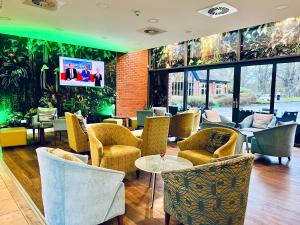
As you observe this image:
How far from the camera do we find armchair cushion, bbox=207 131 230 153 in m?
3.16

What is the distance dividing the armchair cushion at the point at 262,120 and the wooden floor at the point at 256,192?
4.31ft

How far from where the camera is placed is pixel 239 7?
3844 millimetres

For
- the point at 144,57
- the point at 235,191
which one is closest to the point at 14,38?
the point at 144,57

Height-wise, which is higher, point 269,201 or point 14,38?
point 14,38

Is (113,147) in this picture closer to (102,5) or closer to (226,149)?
(226,149)

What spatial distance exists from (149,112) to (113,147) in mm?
4099

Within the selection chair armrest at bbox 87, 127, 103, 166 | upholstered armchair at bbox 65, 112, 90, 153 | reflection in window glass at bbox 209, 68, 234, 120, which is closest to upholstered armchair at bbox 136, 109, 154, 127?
reflection in window glass at bbox 209, 68, 234, 120

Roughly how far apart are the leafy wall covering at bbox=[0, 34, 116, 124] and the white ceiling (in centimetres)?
147

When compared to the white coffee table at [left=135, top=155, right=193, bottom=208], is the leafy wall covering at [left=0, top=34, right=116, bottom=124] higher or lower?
higher

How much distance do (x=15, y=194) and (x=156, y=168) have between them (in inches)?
74.3

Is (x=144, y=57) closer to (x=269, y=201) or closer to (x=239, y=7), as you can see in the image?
(x=239, y=7)

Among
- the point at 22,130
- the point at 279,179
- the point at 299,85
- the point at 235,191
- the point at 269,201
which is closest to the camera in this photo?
the point at 235,191

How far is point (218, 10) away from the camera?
13.1 feet

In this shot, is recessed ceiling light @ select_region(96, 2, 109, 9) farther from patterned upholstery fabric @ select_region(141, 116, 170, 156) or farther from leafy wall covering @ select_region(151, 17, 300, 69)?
leafy wall covering @ select_region(151, 17, 300, 69)
